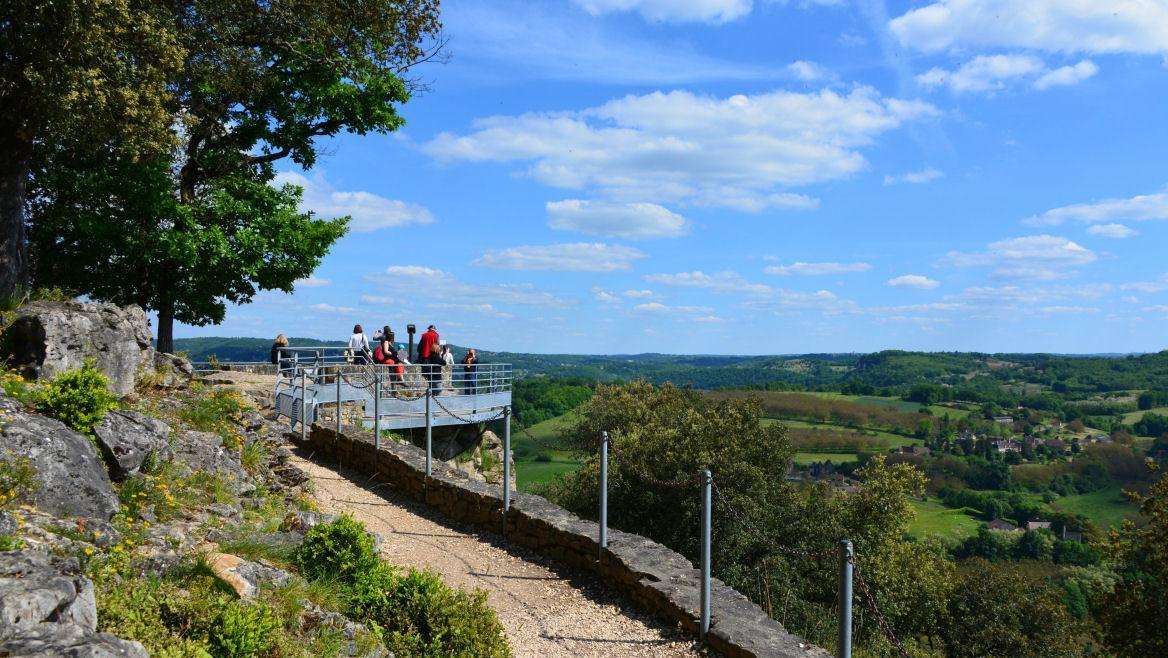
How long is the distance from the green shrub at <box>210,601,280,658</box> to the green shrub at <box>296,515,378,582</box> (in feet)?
4.99

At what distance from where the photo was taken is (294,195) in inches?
796

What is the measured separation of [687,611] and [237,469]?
17.9 feet

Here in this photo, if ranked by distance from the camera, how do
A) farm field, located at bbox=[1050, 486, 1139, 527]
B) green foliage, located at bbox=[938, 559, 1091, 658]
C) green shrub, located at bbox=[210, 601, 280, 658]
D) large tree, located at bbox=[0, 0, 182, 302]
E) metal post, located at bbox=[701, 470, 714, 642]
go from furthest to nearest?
farm field, located at bbox=[1050, 486, 1139, 527] → green foliage, located at bbox=[938, 559, 1091, 658] → large tree, located at bbox=[0, 0, 182, 302] → metal post, located at bbox=[701, 470, 714, 642] → green shrub, located at bbox=[210, 601, 280, 658]

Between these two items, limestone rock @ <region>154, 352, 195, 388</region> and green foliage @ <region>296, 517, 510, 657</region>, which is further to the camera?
limestone rock @ <region>154, 352, 195, 388</region>

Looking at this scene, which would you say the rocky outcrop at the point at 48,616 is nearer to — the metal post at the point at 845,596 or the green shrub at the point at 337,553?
the green shrub at the point at 337,553

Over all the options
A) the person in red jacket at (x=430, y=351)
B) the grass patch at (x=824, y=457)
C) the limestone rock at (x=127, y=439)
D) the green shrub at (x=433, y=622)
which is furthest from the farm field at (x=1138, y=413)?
the limestone rock at (x=127, y=439)

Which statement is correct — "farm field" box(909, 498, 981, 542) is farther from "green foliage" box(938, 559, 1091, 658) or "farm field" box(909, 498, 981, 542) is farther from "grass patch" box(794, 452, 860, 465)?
"green foliage" box(938, 559, 1091, 658)

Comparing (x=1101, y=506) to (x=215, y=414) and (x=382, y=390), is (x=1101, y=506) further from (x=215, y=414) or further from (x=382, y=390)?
(x=215, y=414)

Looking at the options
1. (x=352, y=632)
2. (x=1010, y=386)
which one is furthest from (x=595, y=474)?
(x=1010, y=386)

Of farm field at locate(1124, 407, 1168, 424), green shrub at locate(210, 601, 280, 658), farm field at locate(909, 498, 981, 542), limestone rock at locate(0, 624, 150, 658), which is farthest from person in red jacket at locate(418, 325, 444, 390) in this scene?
farm field at locate(1124, 407, 1168, 424)

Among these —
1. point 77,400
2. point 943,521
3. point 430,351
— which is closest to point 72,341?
point 77,400

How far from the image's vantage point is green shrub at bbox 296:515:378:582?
19.8 feet

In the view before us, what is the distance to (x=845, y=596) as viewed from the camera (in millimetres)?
4617

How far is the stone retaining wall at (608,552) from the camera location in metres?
6.08
